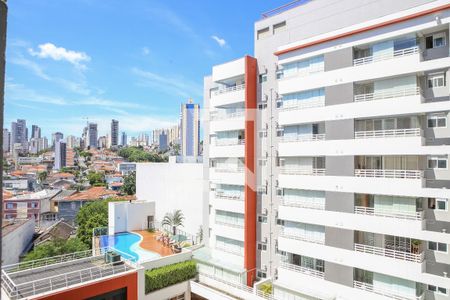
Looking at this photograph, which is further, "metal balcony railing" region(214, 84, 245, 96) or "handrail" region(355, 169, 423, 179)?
"metal balcony railing" region(214, 84, 245, 96)

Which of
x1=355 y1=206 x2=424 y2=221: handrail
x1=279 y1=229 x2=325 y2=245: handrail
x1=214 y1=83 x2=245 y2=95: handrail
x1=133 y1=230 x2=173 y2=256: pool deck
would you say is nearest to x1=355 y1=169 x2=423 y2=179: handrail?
x1=355 y1=206 x2=424 y2=221: handrail

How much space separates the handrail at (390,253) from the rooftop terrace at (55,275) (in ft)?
43.8

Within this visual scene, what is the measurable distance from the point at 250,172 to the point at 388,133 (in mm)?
8972

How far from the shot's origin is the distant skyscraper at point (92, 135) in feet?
440

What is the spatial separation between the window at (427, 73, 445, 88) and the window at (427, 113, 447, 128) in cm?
140

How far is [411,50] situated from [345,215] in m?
8.72

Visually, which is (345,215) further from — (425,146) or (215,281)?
(215,281)

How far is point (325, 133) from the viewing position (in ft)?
58.0

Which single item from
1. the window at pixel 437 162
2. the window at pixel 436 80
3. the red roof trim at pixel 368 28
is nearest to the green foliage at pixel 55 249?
the red roof trim at pixel 368 28

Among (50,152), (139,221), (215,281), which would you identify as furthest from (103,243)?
(50,152)

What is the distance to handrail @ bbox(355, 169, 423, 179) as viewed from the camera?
14734 millimetres

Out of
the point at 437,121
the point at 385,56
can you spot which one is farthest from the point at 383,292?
the point at 385,56

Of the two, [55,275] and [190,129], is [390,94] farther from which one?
[190,129]

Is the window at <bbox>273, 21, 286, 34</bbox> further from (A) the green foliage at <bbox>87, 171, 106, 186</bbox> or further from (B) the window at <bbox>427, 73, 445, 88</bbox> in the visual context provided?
(A) the green foliage at <bbox>87, 171, 106, 186</bbox>
